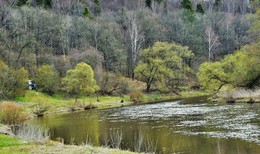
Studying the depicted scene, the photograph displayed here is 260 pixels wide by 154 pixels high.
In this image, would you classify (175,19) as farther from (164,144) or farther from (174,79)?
(164,144)

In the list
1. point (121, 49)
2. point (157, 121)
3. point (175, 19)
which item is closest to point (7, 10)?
point (121, 49)

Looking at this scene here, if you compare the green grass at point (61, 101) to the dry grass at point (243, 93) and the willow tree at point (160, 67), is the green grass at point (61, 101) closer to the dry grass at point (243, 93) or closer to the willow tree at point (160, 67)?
the willow tree at point (160, 67)

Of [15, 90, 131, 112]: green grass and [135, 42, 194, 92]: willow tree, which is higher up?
[135, 42, 194, 92]: willow tree

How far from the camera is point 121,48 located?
104 metres

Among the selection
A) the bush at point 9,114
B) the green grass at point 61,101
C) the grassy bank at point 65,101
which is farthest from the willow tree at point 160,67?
the bush at point 9,114

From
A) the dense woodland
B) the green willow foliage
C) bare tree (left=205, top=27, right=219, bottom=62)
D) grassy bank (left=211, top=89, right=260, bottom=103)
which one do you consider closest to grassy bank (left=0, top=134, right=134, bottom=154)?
the dense woodland

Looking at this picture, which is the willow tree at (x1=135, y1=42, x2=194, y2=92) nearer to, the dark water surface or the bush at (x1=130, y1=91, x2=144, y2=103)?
the bush at (x1=130, y1=91, x2=144, y2=103)

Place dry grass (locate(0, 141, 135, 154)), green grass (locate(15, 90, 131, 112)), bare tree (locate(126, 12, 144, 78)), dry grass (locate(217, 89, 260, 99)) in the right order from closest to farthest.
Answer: dry grass (locate(0, 141, 135, 154)) < dry grass (locate(217, 89, 260, 99)) < green grass (locate(15, 90, 131, 112)) < bare tree (locate(126, 12, 144, 78))

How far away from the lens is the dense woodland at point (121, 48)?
217 ft

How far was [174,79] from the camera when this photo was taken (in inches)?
3519

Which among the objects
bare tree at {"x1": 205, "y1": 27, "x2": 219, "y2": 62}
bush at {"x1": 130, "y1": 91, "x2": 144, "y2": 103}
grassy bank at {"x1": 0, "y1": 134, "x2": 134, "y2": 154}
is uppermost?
bare tree at {"x1": 205, "y1": 27, "x2": 219, "y2": 62}

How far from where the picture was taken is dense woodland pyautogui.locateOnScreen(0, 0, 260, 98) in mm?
66062

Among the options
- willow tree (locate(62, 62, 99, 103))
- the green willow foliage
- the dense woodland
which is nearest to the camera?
the green willow foliage

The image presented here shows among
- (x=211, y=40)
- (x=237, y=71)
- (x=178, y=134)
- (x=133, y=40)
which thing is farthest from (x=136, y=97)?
(x=211, y=40)
